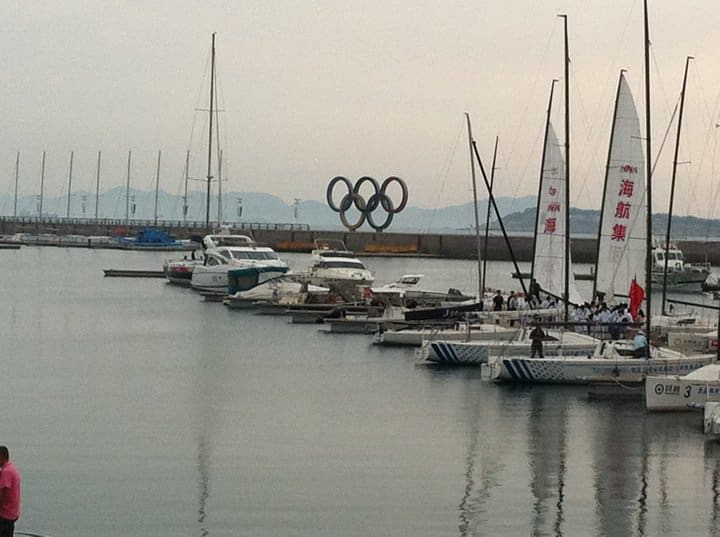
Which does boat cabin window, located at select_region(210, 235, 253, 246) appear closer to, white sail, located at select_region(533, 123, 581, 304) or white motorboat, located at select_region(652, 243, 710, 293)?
white motorboat, located at select_region(652, 243, 710, 293)

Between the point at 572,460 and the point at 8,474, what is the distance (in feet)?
45.6

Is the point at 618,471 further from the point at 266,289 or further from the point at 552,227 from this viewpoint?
the point at 266,289

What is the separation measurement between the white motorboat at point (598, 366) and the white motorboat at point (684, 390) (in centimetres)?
297

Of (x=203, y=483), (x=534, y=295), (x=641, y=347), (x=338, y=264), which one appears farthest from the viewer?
(x=338, y=264)

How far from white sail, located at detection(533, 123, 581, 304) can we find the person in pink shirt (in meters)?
34.2

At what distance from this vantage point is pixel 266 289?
6781 centimetres

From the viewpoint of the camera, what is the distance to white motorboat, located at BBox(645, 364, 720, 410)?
31.9 m

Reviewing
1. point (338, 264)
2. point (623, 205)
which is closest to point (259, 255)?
point (338, 264)

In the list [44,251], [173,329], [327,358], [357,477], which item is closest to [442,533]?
[357,477]

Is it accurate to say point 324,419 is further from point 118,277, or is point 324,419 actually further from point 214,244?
point 118,277

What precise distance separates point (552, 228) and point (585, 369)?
13818 millimetres

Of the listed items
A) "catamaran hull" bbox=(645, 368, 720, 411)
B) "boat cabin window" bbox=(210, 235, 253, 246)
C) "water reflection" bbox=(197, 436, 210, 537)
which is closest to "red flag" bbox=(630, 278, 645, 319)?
"catamaran hull" bbox=(645, 368, 720, 411)

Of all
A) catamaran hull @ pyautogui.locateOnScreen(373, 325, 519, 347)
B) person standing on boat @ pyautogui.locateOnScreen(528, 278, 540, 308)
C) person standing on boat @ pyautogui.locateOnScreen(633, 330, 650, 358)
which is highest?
person standing on boat @ pyautogui.locateOnScreen(528, 278, 540, 308)

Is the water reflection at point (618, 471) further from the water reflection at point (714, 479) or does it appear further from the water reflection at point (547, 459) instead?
the water reflection at point (714, 479)
